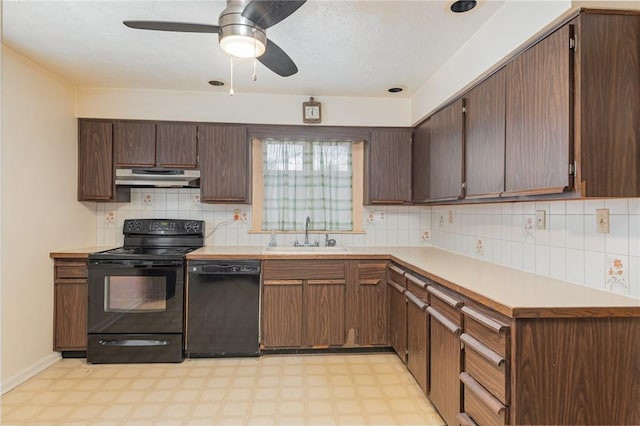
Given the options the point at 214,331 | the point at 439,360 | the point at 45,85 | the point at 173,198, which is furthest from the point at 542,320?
the point at 45,85

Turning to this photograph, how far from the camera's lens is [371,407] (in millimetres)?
2275

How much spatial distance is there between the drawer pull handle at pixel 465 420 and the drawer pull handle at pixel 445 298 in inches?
20.1

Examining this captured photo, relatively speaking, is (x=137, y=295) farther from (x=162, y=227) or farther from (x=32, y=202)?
(x=32, y=202)

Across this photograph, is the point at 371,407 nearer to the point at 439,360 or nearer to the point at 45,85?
the point at 439,360

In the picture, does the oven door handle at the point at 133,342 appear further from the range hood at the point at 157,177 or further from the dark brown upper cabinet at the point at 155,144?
the dark brown upper cabinet at the point at 155,144

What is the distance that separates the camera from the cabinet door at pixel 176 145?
331 centimetres

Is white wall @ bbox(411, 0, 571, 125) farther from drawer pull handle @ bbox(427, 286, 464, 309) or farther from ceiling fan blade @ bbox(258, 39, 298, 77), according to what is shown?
drawer pull handle @ bbox(427, 286, 464, 309)

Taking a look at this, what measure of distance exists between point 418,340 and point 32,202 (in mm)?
2974

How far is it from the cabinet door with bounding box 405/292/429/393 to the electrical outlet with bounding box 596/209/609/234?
3.27 ft

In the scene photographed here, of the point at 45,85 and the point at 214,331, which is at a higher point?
the point at 45,85

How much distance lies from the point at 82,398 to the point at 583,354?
9.40ft

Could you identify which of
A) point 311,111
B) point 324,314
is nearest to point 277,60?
point 311,111

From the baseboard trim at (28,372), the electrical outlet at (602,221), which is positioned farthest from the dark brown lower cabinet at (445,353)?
the baseboard trim at (28,372)

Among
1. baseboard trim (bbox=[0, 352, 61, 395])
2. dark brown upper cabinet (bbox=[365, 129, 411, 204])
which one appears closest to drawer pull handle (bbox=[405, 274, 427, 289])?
dark brown upper cabinet (bbox=[365, 129, 411, 204])
